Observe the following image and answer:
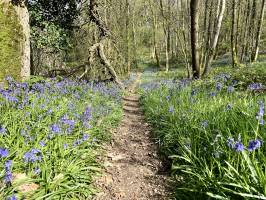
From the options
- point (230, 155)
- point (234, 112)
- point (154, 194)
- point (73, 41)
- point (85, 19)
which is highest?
point (85, 19)

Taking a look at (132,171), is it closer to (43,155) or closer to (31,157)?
(43,155)

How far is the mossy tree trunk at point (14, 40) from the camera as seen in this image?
7617 millimetres

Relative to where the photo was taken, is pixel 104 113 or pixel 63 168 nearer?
pixel 63 168

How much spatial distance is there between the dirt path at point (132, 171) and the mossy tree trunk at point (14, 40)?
10.8 ft

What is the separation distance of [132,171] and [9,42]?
5161 mm

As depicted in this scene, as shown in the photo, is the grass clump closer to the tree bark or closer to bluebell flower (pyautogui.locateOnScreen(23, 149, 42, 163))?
bluebell flower (pyautogui.locateOnScreen(23, 149, 42, 163))

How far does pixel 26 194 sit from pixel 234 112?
3.21 meters

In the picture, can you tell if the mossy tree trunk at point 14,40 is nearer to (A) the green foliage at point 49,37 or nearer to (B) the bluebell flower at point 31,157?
(A) the green foliage at point 49,37

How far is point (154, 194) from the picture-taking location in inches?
157

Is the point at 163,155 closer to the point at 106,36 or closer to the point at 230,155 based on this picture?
the point at 230,155

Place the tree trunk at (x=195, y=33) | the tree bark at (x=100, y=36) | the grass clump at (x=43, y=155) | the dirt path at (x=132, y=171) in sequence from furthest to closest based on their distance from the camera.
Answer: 1. the tree bark at (x=100, y=36)
2. the tree trunk at (x=195, y=33)
3. the dirt path at (x=132, y=171)
4. the grass clump at (x=43, y=155)

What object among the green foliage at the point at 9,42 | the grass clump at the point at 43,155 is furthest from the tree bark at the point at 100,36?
the grass clump at the point at 43,155

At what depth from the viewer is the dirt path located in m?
4.05

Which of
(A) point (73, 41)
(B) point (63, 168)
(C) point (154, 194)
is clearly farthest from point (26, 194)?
(A) point (73, 41)
